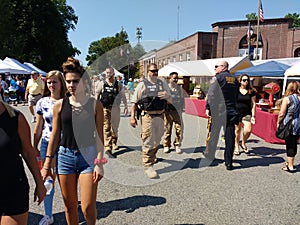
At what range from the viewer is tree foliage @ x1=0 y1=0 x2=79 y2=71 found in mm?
30531

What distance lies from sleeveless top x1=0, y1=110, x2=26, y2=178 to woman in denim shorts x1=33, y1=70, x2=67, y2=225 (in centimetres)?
112

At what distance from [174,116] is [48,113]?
386 centimetres

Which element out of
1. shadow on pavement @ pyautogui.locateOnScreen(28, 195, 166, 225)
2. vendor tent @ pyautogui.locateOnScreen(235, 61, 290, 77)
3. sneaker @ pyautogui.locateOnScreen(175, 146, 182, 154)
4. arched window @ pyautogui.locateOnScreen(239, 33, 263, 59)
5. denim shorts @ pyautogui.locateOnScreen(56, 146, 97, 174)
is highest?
arched window @ pyautogui.locateOnScreen(239, 33, 263, 59)

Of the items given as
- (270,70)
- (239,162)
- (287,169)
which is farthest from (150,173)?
(270,70)

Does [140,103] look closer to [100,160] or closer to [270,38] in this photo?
[100,160]

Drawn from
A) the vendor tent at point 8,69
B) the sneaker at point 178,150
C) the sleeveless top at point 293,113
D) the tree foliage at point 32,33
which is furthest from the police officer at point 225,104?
the tree foliage at point 32,33

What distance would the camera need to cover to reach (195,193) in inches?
157

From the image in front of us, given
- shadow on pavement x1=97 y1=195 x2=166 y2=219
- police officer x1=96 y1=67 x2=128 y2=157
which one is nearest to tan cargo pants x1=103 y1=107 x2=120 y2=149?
police officer x1=96 y1=67 x2=128 y2=157

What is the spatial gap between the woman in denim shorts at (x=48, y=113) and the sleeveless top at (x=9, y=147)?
44.0 inches

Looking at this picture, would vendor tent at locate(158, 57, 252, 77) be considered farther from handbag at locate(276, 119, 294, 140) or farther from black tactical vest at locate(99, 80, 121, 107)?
handbag at locate(276, 119, 294, 140)

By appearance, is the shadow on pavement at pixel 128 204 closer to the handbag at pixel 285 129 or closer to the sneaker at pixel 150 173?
the sneaker at pixel 150 173

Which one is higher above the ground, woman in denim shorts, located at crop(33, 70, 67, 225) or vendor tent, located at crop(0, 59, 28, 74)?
vendor tent, located at crop(0, 59, 28, 74)

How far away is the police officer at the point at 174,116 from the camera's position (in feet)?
20.6

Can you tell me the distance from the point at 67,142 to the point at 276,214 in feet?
8.67
